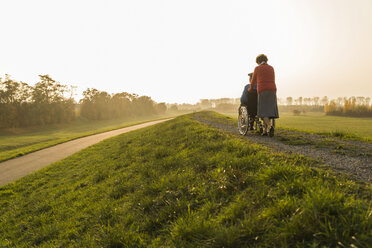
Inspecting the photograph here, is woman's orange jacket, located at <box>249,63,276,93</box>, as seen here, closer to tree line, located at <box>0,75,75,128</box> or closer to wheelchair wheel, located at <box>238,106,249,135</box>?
wheelchair wheel, located at <box>238,106,249,135</box>

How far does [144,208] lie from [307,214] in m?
3.02

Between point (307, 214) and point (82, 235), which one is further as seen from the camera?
point (82, 235)

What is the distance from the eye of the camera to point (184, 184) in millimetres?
3969

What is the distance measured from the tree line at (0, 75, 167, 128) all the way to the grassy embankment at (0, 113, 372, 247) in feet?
216

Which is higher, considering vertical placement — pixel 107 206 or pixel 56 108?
pixel 56 108

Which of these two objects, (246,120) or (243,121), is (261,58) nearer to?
(246,120)

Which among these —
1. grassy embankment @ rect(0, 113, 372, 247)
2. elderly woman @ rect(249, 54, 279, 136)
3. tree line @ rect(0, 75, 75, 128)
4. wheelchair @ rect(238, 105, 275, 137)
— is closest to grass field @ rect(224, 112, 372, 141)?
wheelchair @ rect(238, 105, 275, 137)

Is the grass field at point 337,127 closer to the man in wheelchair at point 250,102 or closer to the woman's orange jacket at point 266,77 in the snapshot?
the man in wheelchair at point 250,102

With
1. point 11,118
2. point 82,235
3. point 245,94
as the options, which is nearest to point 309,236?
point 82,235

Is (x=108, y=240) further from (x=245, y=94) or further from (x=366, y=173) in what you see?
(x=245, y=94)

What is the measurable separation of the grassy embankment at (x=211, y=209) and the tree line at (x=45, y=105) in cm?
6587

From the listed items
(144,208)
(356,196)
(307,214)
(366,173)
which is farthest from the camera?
(144,208)

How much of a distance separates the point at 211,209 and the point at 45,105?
3027 inches

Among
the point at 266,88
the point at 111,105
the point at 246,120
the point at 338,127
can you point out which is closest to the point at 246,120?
the point at 246,120
